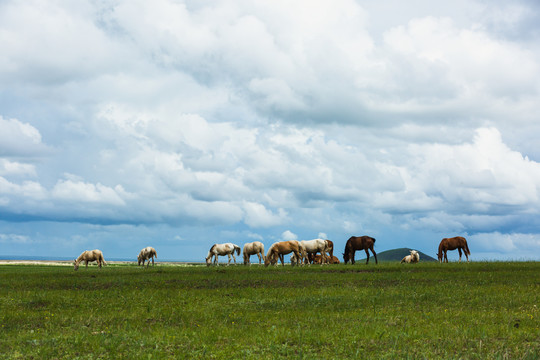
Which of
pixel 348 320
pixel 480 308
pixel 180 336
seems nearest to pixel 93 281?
pixel 180 336

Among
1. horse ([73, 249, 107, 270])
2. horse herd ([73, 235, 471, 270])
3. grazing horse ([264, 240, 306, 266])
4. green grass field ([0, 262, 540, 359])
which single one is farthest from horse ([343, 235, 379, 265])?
horse ([73, 249, 107, 270])

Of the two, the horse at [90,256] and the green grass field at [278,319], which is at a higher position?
the horse at [90,256]

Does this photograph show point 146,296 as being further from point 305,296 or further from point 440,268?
point 440,268

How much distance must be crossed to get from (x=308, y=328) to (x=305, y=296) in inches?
279

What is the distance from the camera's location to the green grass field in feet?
39.9

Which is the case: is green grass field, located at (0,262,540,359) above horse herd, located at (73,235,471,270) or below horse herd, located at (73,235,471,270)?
below

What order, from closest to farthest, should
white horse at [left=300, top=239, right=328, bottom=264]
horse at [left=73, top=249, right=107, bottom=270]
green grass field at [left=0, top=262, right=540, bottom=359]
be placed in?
1. green grass field at [left=0, top=262, right=540, bottom=359]
2. white horse at [left=300, top=239, right=328, bottom=264]
3. horse at [left=73, top=249, right=107, bottom=270]

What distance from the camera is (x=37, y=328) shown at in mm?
15406

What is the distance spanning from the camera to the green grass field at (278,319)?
12.2 meters

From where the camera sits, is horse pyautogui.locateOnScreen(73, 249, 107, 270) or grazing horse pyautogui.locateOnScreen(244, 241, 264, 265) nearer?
grazing horse pyautogui.locateOnScreen(244, 241, 264, 265)

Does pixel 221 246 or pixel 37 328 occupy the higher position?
pixel 221 246

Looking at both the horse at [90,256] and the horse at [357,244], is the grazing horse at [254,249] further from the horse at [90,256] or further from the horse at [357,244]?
the horse at [90,256]

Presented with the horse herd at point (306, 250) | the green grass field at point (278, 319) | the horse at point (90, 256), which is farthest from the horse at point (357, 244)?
the horse at point (90, 256)

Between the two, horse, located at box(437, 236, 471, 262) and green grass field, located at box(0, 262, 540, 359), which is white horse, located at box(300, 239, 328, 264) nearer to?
horse, located at box(437, 236, 471, 262)
